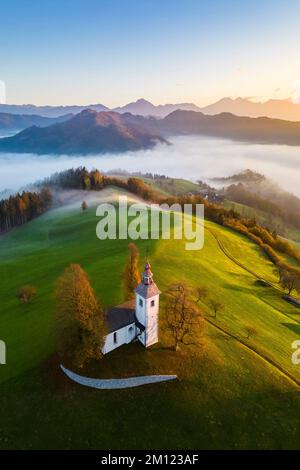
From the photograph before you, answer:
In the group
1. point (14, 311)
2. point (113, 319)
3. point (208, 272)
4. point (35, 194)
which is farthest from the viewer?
point (35, 194)

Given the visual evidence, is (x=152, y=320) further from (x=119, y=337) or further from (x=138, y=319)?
(x=119, y=337)

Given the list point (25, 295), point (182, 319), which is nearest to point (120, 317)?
point (182, 319)

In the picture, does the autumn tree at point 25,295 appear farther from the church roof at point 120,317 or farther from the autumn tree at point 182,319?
the autumn tree at point 182,319

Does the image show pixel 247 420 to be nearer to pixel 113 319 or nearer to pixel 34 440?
pixel 113 319

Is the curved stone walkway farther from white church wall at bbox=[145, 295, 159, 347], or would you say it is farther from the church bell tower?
white church wall at bbox=[145, 295, 159, 347]

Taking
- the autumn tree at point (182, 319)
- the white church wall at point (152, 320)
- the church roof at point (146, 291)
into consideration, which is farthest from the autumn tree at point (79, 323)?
the autumn tree at point (182, 319)
